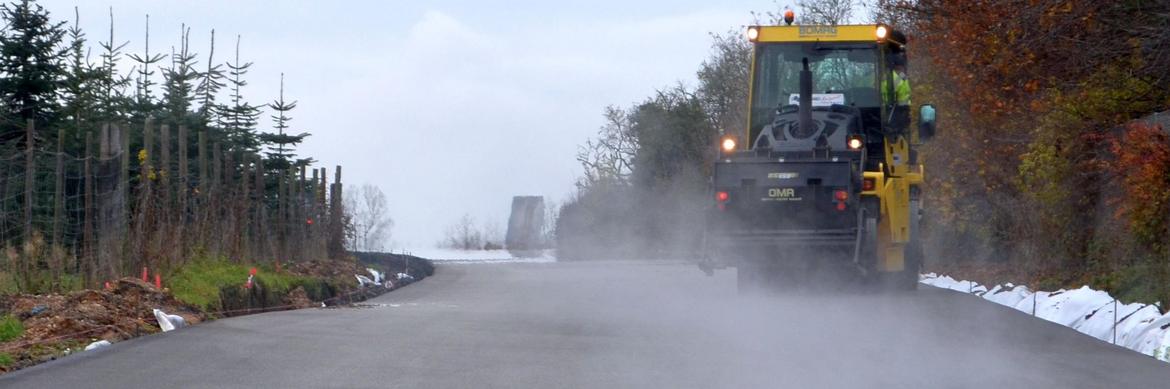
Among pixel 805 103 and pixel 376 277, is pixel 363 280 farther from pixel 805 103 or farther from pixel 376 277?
pixel 805 103

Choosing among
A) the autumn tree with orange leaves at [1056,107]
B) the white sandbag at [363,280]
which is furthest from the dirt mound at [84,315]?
the white sandbag at [363,280]

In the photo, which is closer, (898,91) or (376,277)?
(898,91)

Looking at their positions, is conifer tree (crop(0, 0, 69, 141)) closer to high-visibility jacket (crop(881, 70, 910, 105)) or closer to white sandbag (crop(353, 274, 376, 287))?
white sandbag (crop(353, 274, 376, 287))

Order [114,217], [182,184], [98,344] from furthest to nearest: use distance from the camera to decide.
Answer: [182,184] < [114,217] < [98,344]

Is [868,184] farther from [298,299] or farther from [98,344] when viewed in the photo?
[98,344]

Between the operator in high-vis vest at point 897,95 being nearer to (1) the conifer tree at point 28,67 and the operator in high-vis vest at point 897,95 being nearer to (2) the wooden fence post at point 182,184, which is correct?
(2) the wooden fence post at point 182,184

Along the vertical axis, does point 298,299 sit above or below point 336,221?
below

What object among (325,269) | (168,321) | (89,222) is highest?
(89,222)

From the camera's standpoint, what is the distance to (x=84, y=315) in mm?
14617

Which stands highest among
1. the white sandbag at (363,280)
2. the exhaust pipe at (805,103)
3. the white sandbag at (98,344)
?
the exhaust pipe at (805,103)

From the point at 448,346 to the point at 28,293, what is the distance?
6.24 m

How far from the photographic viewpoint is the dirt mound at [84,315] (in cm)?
1307

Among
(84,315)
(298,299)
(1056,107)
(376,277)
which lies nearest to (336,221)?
(376,277)

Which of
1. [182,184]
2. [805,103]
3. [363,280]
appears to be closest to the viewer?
[805,103]
